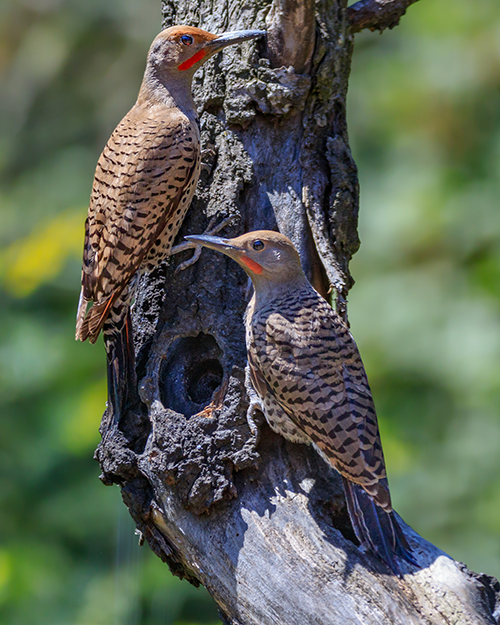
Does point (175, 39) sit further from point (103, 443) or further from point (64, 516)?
point (64, 516)

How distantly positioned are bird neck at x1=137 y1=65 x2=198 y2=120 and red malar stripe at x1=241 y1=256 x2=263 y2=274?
2.67ft

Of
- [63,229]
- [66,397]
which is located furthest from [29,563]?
[63,229]

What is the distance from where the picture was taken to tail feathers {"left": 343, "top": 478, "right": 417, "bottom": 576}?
262 centimetres

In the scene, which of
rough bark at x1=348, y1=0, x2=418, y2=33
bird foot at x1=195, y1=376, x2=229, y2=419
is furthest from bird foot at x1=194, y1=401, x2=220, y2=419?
rough bark at x1=348, y1=0, x2=418, y2=33

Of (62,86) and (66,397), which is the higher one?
(62,86)

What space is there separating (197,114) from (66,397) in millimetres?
2886

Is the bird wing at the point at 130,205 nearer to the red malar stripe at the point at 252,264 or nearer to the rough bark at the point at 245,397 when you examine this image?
the rough bark at the point at 245,397

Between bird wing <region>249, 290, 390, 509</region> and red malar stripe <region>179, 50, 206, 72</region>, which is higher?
red malar stripe <region>179, 50, 206, 72</region>

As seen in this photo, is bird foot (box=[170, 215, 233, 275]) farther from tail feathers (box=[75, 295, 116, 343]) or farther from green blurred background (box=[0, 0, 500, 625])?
green blurred background (box=[0, 0, 500, 625])

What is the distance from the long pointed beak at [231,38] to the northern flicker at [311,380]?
949 mm

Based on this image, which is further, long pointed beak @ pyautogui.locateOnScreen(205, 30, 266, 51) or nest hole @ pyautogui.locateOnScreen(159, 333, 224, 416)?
long pointed beak @ pyautogui.locateOnScreen(205, 30, 266, 51)

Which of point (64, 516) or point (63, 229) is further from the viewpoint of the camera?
point (63, 229)

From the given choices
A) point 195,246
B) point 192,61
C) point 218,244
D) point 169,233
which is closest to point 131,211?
point 169,233

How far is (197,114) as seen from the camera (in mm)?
3484
